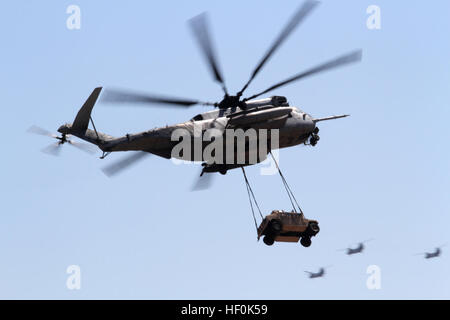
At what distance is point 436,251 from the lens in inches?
3625

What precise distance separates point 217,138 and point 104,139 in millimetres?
5592

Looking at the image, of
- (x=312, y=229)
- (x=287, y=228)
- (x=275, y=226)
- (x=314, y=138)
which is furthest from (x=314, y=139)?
(x=275, y=226)

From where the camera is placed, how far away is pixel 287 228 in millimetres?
46375

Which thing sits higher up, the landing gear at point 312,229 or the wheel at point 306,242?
the landing gear at point 312,229

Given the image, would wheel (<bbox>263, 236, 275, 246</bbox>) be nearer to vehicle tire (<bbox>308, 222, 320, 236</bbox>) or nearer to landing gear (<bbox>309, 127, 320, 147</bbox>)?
vehicle tire (<bbox>308, 222, 320, 236</bbox>)

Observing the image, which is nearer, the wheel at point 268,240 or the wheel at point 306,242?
the wheel at point 268,240

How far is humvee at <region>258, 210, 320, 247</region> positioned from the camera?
4612 cm

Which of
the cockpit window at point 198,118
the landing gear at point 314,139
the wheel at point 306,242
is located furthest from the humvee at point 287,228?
the cockpit window at point 198,118

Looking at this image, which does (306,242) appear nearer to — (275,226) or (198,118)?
(275,226)

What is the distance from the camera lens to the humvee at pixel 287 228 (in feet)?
151

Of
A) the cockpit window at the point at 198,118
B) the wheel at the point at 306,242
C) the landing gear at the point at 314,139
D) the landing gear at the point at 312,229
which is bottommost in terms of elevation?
the wheel at the point at 306,242

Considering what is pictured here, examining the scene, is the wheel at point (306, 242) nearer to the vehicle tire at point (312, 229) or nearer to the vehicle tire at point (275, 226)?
the vehicle tire at point (312, 229)
